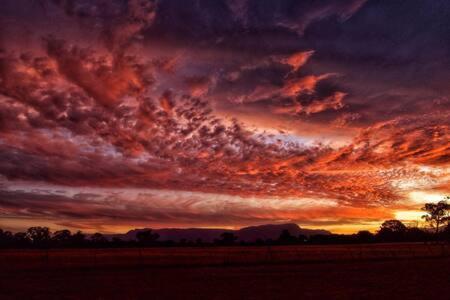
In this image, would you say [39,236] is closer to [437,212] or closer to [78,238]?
[78,238]

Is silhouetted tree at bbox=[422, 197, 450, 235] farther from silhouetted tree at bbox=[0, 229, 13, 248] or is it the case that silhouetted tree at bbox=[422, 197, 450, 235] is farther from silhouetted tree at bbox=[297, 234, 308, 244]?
silhouetted tree at bbox=[0, 229, 13, 248]

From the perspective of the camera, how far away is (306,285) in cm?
2936

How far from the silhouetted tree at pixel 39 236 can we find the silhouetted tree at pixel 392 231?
11812 cm

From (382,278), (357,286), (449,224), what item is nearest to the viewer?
(357,286)

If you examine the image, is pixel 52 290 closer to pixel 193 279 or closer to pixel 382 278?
pixel 193 279

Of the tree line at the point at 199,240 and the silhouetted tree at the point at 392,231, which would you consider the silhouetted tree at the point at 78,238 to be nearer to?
the tree line at the point at 199,240

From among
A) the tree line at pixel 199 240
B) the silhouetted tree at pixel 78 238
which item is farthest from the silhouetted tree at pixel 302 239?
the silhouetted tree at pixel 78 238

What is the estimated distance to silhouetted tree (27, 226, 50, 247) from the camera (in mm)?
164000

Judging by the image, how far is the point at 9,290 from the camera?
29234 mm

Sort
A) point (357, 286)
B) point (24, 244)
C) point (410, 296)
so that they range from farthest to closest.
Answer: point (24, 244), point (357, 286), point (410, 296)

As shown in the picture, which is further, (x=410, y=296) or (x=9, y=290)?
(x=9, y=290)

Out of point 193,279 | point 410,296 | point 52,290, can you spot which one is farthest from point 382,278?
point 52,290

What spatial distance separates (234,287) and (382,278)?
11197mm

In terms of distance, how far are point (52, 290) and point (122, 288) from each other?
422 centimetres
